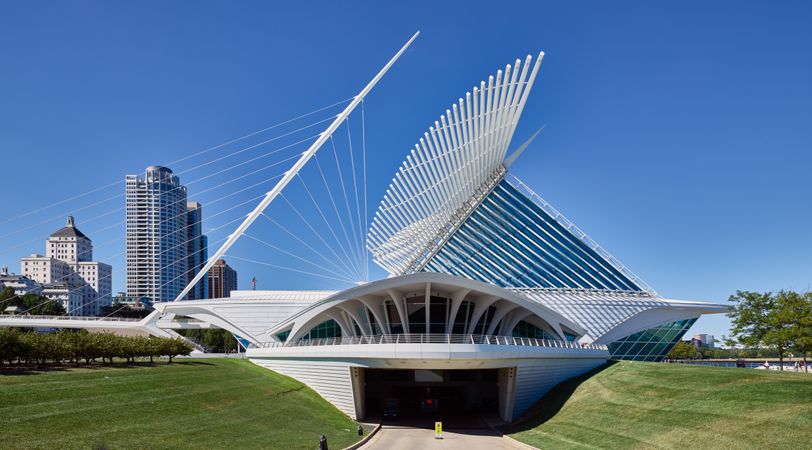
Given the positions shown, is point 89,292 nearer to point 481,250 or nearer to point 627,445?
point 481,250

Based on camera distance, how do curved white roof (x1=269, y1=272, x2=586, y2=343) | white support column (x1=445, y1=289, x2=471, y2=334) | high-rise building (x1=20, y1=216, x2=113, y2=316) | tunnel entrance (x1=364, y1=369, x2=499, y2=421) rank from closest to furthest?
curved white roof (x1=269, y1=272, x2=586, y2=343), white support column (x1=445, y1=289, x2=471, y2=334), tunnel entrance (x1=364, y1=369, x2=499, y2=421), high-rise building (x1=20, y1=216, x2=113, y2=316)

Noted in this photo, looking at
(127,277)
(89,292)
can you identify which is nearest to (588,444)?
(89,292)

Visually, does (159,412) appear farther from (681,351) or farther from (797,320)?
(681,351)

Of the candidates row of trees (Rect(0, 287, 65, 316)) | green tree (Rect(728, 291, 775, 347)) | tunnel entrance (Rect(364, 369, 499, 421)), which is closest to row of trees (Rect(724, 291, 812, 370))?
green tree (Rect(728, 291, 775, 347))

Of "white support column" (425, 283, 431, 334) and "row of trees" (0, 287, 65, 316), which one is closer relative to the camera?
"white support column" (425, 283, 431, 334)

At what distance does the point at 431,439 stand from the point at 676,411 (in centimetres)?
1224

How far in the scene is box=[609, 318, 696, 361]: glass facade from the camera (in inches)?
2052

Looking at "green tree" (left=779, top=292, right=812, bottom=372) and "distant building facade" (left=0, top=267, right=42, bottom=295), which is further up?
"distant building facade" (left=0, top=267, right=42, bottom=295)

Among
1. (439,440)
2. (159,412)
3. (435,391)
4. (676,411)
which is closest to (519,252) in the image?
(435,391)

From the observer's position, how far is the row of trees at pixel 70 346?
1104 inches

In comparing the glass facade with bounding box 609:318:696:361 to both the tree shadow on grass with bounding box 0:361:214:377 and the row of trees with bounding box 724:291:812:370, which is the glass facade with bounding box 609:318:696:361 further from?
the tree shadow on grass with bounding box 0:361:214:377

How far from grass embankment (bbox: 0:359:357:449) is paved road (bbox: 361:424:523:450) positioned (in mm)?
1762

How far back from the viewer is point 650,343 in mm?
53781

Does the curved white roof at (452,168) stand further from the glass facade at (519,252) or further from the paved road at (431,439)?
the paved road at (431,439)
